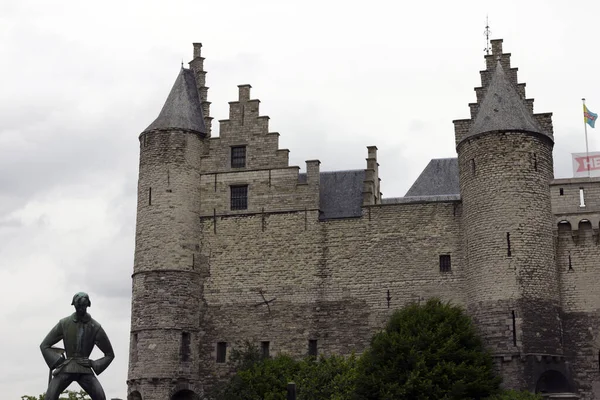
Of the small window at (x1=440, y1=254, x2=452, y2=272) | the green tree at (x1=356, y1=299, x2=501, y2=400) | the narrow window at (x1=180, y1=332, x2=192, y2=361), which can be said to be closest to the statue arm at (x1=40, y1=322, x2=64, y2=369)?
the green tree at (x1=356, y1=299, x2=501, y2=400)

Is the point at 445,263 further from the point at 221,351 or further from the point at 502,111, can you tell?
the point at 221,351

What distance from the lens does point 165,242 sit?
43188mm

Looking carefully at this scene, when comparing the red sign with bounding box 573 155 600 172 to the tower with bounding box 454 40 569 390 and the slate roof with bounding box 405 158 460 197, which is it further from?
the slate roof with bounding box 405 158 460 197

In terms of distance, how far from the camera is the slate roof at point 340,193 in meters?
43.6

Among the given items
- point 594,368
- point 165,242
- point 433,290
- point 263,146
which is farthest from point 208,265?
point 594,368

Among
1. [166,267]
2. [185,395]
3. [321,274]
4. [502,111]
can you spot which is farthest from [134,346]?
[502,111]

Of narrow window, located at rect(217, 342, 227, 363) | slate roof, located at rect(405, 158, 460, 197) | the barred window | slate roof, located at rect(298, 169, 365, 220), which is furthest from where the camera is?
slate roof, located at rect(405, 158, 460, 197)

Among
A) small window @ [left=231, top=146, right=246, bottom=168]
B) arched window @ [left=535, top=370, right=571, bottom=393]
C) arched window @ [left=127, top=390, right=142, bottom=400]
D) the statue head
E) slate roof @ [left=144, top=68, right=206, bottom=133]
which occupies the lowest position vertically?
arched window @ [left=127, top=390, right=142, bottom=400]

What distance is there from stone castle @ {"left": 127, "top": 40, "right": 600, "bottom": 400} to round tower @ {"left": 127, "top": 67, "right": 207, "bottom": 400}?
6cm

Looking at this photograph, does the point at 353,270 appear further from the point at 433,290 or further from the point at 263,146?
the point at 263,146

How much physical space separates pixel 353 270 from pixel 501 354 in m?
7.45

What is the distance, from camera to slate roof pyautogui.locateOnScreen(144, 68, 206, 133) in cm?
4472

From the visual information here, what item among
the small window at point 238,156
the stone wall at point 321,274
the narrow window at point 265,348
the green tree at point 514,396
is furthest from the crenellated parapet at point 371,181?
the green tree at point 514,396

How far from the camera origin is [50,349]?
17250 millimetres
